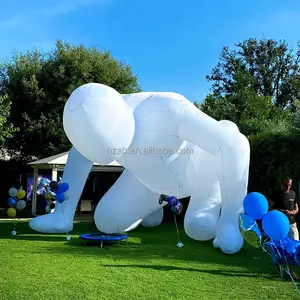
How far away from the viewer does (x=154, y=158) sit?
902 centimetres

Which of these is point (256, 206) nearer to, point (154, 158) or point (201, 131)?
point (201, 131)

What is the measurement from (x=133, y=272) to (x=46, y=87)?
1857 centimetres

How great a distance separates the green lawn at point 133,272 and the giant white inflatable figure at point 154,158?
70 cm

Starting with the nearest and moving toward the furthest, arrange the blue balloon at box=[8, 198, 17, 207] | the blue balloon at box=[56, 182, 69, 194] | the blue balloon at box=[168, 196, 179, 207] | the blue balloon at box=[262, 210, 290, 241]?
1. the blue balloon at box=[262, 210, 290, 241]
2. the blue balloon at box=[168, 196, 179, 207]
3. the blue balloon at box=[56, 182, 69, 194]
4. the blue balloon at box=[8, 198, 17, 207]

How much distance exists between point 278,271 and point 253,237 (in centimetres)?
114

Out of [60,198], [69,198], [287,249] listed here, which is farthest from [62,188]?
[287,249]

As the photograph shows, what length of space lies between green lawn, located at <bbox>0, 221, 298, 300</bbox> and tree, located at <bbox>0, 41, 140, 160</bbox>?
13.0m

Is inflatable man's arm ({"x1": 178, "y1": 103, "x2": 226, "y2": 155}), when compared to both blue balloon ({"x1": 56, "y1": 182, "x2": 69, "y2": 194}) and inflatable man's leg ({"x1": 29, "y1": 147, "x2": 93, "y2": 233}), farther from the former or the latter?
blue balloon ({"x1": 56, "y1": 182, "x2": 69, "y2": 194})

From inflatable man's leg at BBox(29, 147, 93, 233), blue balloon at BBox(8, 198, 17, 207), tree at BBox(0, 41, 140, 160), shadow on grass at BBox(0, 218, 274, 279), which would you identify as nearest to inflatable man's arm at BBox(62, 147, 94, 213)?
inflatable man's leg at BBox(29, 147, 93, 233)

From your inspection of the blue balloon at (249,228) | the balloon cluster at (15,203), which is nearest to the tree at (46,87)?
the balloon cluster at (15,203)

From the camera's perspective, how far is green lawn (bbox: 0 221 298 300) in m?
5.55

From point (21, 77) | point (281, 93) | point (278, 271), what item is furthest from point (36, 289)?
point (281, 93)

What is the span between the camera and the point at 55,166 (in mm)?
15914

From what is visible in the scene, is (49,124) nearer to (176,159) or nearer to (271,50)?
(176,159)
